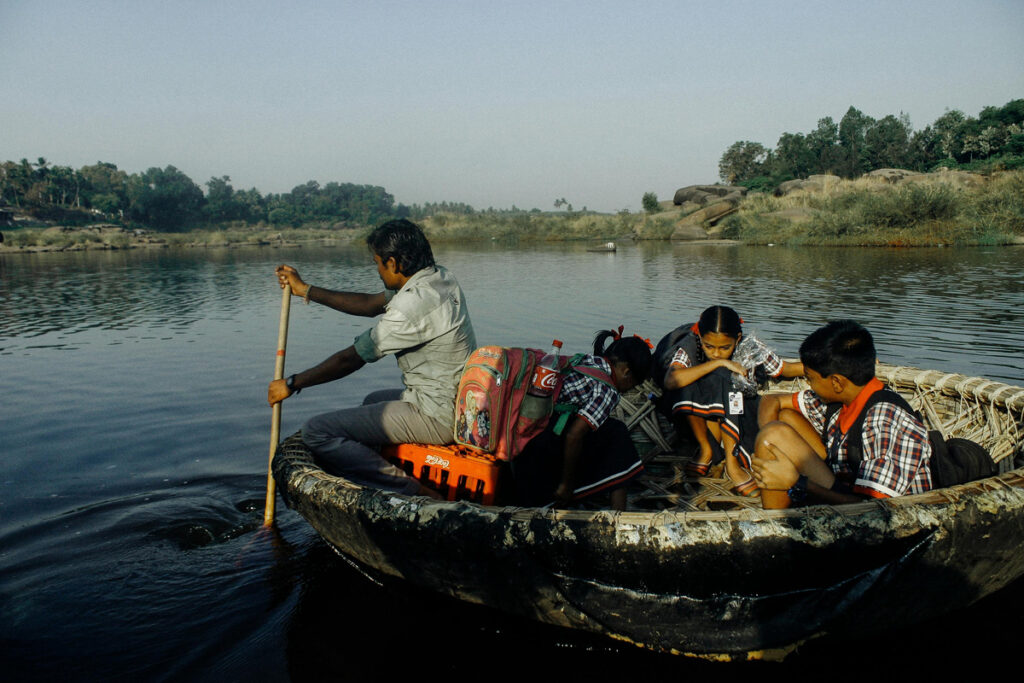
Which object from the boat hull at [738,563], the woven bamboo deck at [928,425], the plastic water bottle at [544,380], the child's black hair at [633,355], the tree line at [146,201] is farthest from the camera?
the tree line at [146,201]

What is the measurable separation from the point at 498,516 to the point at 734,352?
198 centimetres

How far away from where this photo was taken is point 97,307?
40.8 feet

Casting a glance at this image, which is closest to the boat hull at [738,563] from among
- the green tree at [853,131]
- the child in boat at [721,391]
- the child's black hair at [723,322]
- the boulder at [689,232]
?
the child in boat at [721,391]

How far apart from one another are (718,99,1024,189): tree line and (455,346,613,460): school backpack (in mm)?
35466

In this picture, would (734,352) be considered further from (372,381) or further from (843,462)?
(372,381)

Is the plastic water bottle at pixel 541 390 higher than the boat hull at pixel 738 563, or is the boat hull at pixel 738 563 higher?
the plastic water bottle at pixel 541 390

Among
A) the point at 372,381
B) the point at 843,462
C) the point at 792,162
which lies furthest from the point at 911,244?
the point at 792,162

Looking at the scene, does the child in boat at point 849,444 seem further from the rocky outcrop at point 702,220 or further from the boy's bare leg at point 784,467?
the rocky outcrop at point 702,220

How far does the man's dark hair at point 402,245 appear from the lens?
9.15ft

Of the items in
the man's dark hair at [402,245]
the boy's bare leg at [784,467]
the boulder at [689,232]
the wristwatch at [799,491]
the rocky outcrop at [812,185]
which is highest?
the rocky outcrop at [812,185]

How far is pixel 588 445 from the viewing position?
114 inches

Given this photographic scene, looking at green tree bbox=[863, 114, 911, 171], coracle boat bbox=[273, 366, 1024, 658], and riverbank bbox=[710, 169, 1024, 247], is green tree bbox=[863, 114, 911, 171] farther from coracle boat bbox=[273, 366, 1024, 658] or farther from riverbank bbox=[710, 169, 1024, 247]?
coracle boat bbox=[273, 366, 1024, 658]

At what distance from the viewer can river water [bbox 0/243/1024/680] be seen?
7.73 feet

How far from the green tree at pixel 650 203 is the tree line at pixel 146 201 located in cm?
4939
